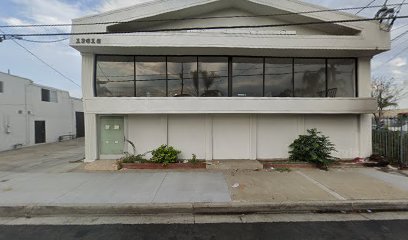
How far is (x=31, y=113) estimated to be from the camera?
2161 centimetres

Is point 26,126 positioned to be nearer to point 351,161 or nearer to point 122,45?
point 122,45

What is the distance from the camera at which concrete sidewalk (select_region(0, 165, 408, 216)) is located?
6246 mm

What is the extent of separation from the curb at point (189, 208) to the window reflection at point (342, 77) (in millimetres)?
6528

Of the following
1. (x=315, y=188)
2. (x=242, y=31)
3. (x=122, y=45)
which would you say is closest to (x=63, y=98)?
(x=122, y=45)

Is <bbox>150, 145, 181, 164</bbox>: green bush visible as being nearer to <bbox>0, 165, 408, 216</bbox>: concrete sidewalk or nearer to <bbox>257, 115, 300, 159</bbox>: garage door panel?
<bbox>0, 165, 408, 216</bbox>: concrete sidewalk

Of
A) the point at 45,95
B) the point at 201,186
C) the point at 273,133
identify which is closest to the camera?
the point at 201,186

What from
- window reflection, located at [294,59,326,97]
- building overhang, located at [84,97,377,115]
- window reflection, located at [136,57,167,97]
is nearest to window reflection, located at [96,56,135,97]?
window reflection, located at [136,57,167,97]

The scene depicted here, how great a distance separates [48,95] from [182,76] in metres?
18.4

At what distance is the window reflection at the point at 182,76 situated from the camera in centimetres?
1139

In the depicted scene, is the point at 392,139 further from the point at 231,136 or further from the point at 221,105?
the point at 221,105

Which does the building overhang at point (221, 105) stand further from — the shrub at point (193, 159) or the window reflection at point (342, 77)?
the shrub at point (193, 159)

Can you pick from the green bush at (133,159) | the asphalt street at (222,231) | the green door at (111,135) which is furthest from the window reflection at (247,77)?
the asphalt street at (222,231)

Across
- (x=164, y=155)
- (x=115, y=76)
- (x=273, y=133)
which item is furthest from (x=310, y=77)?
(x=115, y=76)

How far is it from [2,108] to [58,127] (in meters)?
7.79
